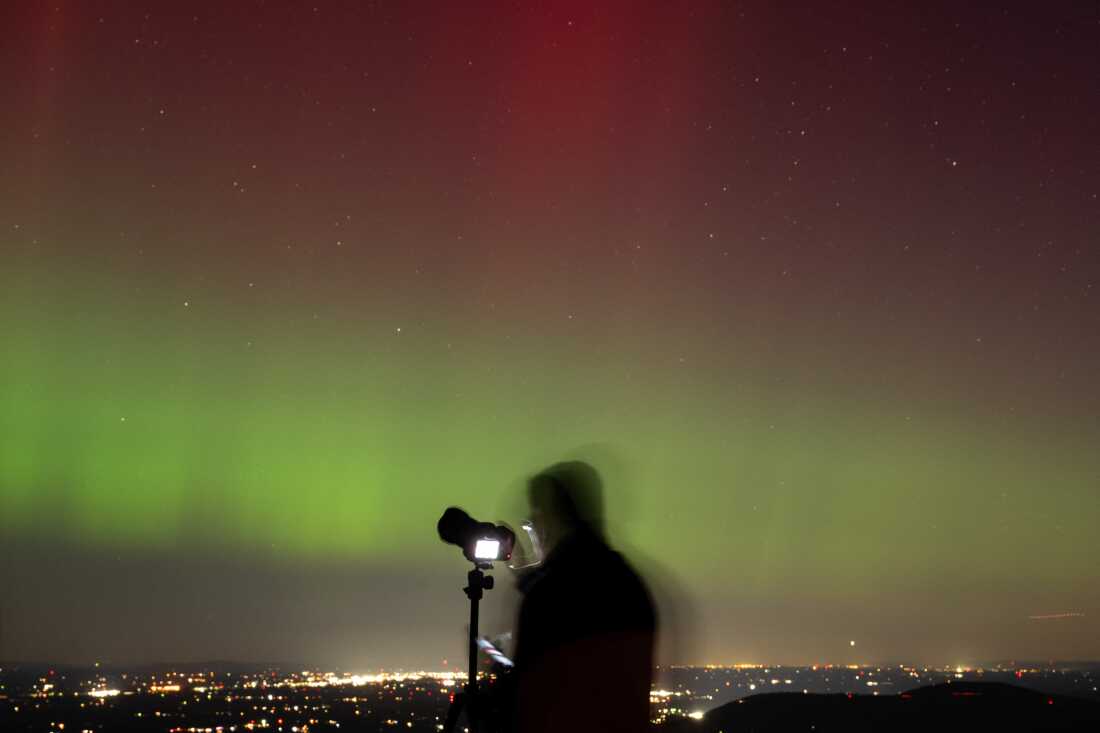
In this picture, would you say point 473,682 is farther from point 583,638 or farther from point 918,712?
point 918,712

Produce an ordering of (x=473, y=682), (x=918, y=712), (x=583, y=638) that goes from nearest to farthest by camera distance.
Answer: (x=583, y=638) → (x=473, y=682) → (x=918, y=712)

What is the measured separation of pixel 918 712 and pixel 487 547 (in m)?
32.7

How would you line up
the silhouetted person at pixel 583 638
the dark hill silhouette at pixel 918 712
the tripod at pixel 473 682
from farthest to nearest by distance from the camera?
the dark hill silhouette at pixel 918 712
the tripod at pixel 473 682
the silhouetted person at pixel 583 638

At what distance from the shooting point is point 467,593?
3965 millimetres

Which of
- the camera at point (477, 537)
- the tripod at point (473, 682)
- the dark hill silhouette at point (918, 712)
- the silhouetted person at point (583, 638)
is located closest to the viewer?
the silhouetted person at point (583, 638)

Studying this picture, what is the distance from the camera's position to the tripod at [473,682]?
3.48 meters

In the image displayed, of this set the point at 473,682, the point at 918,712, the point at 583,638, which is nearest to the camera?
the point at 583,638

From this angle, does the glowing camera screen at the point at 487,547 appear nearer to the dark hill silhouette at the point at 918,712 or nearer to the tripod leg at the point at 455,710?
the tripod leg at the point at 455,710

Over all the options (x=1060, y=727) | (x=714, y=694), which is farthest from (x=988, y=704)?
(x=714, y=694)

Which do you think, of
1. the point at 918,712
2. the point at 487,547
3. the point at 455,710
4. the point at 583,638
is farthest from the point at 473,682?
the point at 918,712

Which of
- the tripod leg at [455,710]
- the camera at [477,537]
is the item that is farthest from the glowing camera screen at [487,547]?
the tripod leg at [455,710]

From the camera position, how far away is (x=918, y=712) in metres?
32.0

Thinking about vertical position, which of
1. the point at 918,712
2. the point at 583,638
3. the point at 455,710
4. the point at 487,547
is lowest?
the point at 918,712

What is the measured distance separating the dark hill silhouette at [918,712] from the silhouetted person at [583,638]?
2562cm
